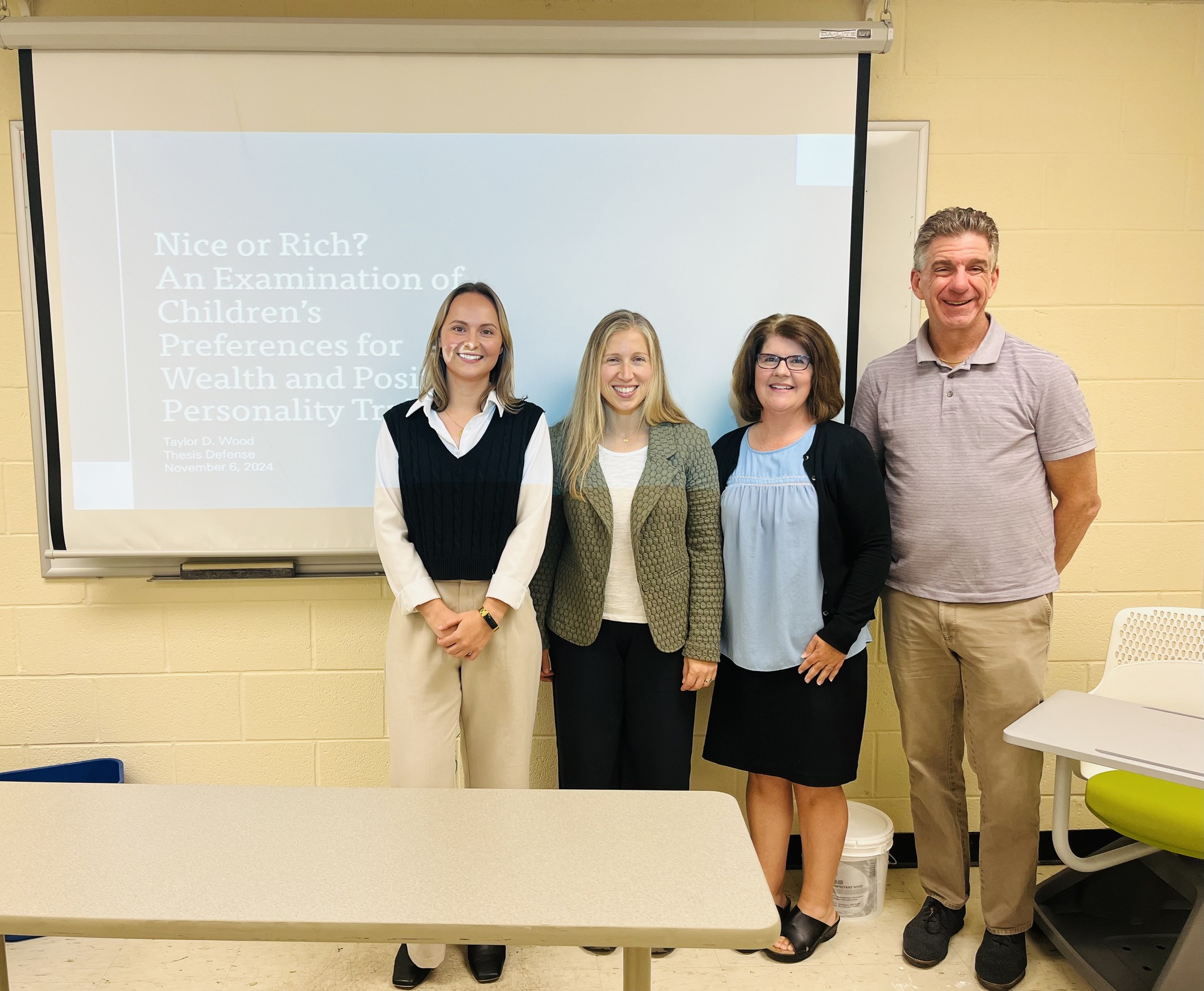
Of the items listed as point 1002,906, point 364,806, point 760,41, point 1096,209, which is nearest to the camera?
point 364,806

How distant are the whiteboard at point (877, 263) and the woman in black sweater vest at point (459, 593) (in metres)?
0.87

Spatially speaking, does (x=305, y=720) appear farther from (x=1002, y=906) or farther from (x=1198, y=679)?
(x=1198, y=679)

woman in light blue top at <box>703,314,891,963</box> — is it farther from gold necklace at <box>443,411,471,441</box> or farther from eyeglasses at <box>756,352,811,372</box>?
gold necklace at <box>443,411,471,441</box>

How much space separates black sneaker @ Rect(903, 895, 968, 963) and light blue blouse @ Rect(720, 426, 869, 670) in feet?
2.50

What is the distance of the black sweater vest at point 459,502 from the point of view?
1974 millimetres

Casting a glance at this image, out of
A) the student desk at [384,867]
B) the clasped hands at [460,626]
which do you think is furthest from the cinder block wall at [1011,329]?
the student desk at [384,867]

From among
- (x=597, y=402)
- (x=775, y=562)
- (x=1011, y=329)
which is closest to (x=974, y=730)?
(x=775, y=562)

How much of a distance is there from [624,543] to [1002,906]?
1.31m

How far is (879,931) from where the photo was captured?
2.21m

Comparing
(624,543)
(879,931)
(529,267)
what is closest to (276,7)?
(529,267)

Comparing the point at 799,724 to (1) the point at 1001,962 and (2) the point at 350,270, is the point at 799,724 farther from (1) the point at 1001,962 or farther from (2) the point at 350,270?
(2) the point at 350,270

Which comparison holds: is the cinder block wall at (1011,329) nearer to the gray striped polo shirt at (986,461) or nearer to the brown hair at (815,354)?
the gray striped polo shirt at (986,461)

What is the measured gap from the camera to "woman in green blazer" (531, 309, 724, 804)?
202 centimetres

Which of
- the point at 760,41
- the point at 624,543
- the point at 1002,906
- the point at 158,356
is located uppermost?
the point at 760,41
